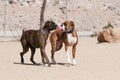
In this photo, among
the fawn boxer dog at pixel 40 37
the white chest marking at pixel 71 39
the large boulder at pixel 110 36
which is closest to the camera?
the fawn boxer dog at pixel 40 37

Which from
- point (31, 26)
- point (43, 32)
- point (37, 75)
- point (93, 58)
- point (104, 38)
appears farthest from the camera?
point (31, 26)

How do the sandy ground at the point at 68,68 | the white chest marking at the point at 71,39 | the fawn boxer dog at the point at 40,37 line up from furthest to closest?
the white chest marking at the point at 71,39 < the fawn boxer dog at the point at 40,37 < the sandy ground at the point at 68,68

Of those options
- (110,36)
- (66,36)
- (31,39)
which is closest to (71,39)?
(66,36)

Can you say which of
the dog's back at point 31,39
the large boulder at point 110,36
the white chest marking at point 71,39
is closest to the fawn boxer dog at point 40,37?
the dog's back at point 31,39

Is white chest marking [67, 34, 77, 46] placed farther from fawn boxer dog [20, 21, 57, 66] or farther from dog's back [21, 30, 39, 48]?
dog's back [21, 30, 39, 48]

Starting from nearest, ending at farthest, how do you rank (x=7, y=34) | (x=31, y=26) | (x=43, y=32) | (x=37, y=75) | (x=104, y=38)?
(x=37, y=75) → (x=43, y=32) → (x=104, y=38) → (x=7, y=34) → (x=31, y=26)

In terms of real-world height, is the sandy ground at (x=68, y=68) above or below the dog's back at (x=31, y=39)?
below

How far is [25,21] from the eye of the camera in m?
40.5

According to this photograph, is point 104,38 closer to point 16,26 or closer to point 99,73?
point 99,73

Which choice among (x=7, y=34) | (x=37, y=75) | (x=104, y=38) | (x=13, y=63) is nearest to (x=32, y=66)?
(x=13, y=63)

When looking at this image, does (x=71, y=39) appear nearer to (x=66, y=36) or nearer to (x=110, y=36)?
(x=66, y=36)

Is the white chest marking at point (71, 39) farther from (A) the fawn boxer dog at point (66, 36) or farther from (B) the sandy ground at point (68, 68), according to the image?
(B) the sandy ground at point (68, 68)

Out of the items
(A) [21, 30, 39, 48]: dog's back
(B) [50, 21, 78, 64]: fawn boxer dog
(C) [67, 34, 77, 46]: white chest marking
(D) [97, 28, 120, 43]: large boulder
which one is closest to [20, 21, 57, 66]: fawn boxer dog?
(A) [21, 30, 39, 48]: dog's back

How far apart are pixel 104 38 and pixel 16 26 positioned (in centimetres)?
1469
